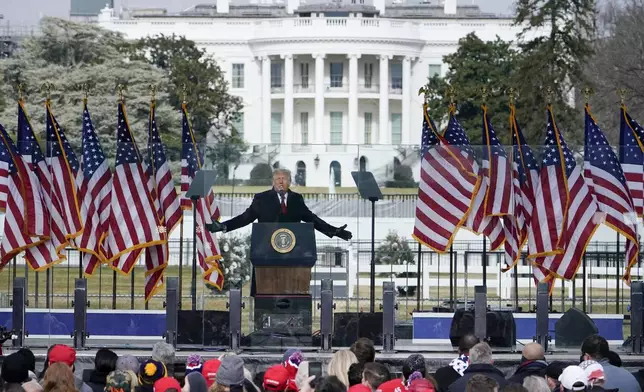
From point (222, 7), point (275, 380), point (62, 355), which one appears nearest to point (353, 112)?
point (222, 7)

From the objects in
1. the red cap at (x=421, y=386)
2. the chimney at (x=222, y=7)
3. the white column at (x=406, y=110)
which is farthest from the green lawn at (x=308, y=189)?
the chimney at (x=222, y=7)

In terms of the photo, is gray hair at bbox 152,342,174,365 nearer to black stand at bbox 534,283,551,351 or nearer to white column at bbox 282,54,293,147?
black stand at bbox 534,283,551,351

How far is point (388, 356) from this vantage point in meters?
24.2

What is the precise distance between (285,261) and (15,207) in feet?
13.0

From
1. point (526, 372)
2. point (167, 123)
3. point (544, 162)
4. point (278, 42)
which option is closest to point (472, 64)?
point (167, 123)

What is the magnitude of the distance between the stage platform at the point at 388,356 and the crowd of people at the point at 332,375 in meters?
4.81

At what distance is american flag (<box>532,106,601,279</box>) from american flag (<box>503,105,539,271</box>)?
0.17 meters

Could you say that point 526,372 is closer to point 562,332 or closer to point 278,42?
point 562,332

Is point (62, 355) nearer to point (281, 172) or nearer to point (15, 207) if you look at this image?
point (281, 172)

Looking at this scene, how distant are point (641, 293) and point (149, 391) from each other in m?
9.38

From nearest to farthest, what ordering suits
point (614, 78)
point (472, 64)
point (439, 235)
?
point (439, 235)
point (614, 78)
point (472, 64)

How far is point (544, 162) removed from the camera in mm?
26422

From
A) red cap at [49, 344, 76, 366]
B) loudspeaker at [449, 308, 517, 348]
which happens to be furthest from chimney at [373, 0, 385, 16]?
red cap at [49, 344, 76, 366]

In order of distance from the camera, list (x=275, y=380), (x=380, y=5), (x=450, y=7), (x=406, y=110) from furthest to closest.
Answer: (x=380, y=5) → (x=450, y=7) → (x=406, y=110) → (x=275, y=380)
